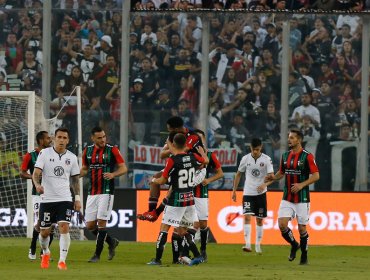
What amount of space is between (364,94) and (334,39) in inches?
51.3

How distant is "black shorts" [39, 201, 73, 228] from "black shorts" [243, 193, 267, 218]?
6.23m

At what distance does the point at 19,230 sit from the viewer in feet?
83.4

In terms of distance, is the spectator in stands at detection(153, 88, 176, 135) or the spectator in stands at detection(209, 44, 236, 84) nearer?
the spectator in stands at detection(153, 88, 176, 135)

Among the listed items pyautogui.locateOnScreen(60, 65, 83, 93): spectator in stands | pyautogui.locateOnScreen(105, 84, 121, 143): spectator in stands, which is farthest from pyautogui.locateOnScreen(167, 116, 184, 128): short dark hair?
pyautogui.locateOnScreen(60, 65, 83, 93): spectator in stands

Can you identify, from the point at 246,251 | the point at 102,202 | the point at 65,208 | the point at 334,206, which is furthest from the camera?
the point at 334,206

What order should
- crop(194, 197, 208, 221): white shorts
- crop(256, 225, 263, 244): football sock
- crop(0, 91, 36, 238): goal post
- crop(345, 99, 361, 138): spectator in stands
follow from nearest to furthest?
crop(194, 197, 208, 221): white shorts
crop(256, 225, 263, 244): football sock
crop(0, 91, 36, 238): goal post
crop(345, 99, 361, 138): spectator in stands

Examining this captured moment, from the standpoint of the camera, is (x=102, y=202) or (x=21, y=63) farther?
(x=21, y=63)

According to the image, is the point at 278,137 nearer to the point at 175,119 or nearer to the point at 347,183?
the point at 347,183

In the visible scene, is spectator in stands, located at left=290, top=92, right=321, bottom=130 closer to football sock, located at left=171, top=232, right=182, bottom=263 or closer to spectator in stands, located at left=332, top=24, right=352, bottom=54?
spectator in stands, located at left=332, top=24, right=352, bottom=54

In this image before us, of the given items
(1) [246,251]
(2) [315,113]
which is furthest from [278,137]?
(1) [246,251]

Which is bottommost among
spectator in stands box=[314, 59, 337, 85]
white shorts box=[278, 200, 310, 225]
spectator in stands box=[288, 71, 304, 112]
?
white shorts box=[278, 200, 310, 225]

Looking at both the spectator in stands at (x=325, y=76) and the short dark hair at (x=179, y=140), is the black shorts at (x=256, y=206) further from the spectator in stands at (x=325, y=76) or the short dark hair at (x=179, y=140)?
the short dark hair at (x=179, y=140)

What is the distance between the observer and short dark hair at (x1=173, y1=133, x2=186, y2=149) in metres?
16.5

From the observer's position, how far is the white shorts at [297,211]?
61.3ft
